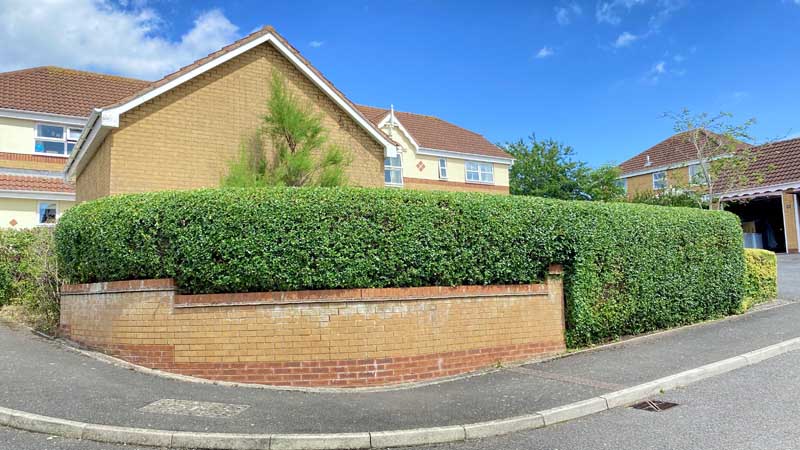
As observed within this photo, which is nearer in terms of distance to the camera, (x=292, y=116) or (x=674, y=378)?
(x=674, y=378)

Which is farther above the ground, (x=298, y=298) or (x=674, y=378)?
(x=298, y=298)

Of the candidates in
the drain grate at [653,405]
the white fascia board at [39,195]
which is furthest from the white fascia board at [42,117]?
the drain grate at [653,405]

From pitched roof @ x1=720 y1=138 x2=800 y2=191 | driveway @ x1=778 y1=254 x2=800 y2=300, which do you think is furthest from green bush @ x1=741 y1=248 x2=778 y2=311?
pitched roof @ x1=720 y1=138 x2=800 y2=191

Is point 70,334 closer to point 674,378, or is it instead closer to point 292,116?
point 292,116

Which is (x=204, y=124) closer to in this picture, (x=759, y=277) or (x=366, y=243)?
(x=366, y=243)

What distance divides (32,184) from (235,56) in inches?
465

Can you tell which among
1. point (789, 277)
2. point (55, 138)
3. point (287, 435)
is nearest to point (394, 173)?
point (55, 138)

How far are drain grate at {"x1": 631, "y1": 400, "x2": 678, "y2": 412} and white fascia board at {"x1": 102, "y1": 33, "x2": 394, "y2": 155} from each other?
925 centimetres

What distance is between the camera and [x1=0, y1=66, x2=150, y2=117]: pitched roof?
65.4 feet

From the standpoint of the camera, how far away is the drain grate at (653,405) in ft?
20.8

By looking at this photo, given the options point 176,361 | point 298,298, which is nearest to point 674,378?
point 298,298

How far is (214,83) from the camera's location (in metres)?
12.2

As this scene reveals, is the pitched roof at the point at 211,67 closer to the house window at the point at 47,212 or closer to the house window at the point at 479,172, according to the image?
the house window at the point at 47,212

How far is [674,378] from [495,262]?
9.26 ft
